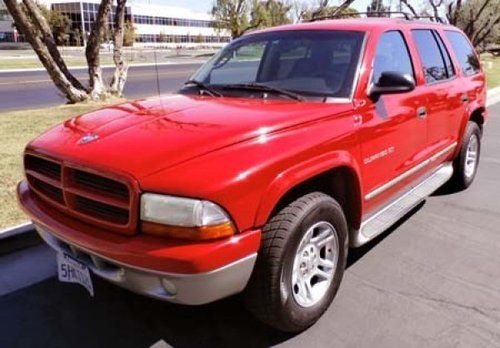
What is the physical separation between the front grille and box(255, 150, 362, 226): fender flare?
665 mm

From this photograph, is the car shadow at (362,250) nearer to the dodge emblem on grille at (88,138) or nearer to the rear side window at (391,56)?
the rear side window at (391,56)

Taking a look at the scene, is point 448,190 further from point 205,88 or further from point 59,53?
point 59,53

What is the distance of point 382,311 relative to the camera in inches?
138

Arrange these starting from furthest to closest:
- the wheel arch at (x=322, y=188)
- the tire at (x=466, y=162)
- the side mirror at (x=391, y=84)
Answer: the tire at (x=466, y=162) < the side mirror at (x=391, y=84) < the wheel arch at (x=322, y=188)

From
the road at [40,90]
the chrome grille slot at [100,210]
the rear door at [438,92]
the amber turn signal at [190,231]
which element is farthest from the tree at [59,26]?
the amber turn signal at [190,231]

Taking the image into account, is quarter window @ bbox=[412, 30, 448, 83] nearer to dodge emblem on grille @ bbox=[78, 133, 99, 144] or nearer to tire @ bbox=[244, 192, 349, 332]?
tire @ bbox=[244, 192, 349, 332]

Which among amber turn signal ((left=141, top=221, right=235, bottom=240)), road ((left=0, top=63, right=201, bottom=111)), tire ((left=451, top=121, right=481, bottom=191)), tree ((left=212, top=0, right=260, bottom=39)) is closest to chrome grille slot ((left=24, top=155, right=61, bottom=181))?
amber turn signal ((left=141, top=221, right=235, bottom=240))

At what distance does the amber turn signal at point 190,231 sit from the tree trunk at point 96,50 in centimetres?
1014

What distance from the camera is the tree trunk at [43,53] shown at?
10495 millimetres

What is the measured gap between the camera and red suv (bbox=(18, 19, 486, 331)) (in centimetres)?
263

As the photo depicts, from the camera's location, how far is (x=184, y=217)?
2582 millimetres

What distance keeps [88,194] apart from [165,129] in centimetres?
58


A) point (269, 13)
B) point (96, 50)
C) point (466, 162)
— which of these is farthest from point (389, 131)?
point (269, 13)

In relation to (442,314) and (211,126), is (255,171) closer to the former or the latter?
(211,126)
